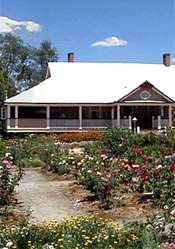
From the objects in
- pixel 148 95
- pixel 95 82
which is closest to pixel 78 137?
pixel 148 95

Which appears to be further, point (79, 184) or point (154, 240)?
point (79, 184)

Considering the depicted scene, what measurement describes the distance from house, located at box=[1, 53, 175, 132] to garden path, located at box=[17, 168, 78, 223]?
26.0m

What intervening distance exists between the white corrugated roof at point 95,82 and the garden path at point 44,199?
27023 millimetres

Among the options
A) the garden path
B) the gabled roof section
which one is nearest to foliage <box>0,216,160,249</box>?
the garden path

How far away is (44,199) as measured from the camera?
11719 mm

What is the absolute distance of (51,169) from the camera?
1717 centimetres

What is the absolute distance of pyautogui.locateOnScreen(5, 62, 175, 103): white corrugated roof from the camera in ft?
140

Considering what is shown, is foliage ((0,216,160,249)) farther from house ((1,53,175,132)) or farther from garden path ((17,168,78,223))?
house ((1,53,175,132))

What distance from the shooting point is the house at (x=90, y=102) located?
41.7 metres

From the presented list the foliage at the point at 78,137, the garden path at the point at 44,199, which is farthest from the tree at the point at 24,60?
the garden path at the point at 44,199

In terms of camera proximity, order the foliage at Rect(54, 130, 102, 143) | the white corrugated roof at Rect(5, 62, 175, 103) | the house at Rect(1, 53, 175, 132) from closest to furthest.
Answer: the foliage at Rect(54, 130, 102, 143), the house at Rect(1, 53, 175, 132), the white corrugated roof at Rect(5, 62, 175, 103)

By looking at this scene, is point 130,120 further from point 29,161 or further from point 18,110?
point 29,161

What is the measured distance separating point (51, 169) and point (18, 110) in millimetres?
26312

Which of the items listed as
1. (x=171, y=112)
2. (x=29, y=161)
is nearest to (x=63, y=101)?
(x=171, y=112)
